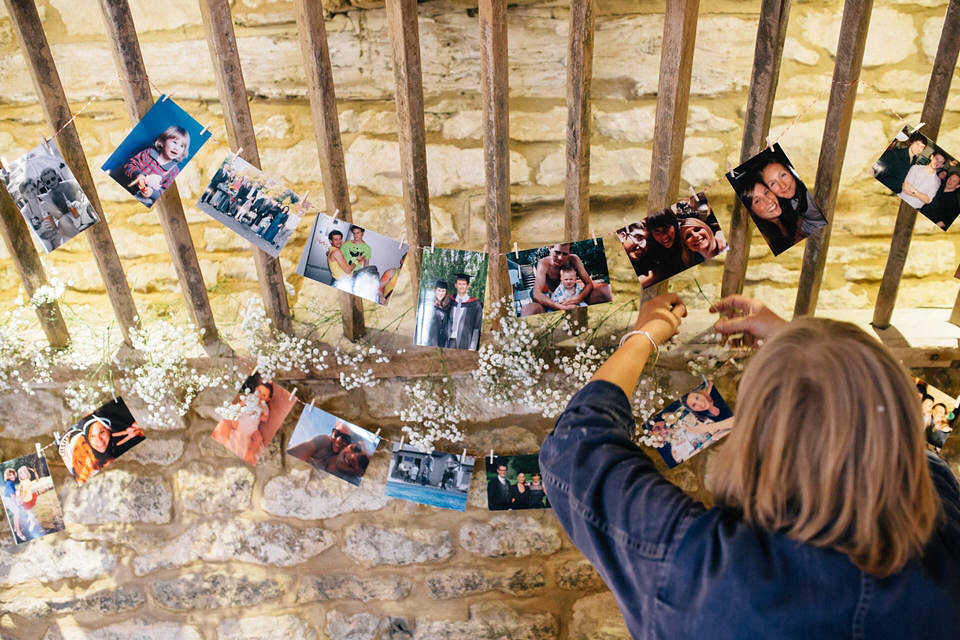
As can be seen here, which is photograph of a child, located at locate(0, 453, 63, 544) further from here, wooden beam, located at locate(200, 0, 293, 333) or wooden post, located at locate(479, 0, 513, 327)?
wooden post, located at locate(479, 0, 513, 327)

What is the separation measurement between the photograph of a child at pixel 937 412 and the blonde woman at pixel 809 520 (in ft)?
2.91

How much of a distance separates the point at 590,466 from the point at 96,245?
1.33 meters

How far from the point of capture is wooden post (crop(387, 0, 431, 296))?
4.75ft

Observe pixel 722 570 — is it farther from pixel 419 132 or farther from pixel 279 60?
pixel 279 60

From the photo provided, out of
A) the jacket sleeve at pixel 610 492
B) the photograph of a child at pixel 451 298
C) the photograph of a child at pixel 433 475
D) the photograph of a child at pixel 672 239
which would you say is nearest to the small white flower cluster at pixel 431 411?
the photograph of a child at pixel 433 475

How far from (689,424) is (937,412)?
63cm

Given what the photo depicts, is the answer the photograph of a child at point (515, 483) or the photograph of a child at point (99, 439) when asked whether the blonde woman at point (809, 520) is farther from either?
the photograph of a child at point (99, 439)

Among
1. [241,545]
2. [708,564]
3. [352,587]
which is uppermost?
[708,564]

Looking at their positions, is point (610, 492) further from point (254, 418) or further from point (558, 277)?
point (254, 418)

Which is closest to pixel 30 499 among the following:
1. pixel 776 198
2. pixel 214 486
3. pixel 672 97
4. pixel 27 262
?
pixel 214 486

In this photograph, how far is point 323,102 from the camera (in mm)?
1535

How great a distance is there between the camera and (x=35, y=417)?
6.46 ft

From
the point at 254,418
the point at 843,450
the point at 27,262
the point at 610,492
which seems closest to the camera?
the point at 843,450

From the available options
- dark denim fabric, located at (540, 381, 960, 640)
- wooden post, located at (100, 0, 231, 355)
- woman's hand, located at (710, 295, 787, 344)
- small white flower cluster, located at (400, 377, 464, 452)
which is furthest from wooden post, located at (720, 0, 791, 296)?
wooden post, located at (100, 0, 231, 355)
